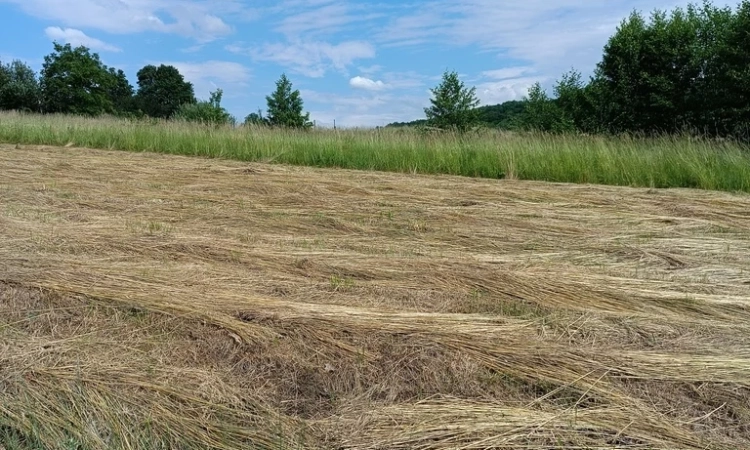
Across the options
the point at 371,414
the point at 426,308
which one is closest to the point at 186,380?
the point at 371,414

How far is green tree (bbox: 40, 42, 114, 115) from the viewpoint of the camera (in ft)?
148

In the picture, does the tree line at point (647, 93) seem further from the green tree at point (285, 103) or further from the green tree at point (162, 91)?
the green tree at point (162, 91)

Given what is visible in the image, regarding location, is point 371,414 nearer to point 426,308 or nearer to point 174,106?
point 426,308

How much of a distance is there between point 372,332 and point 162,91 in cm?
6942

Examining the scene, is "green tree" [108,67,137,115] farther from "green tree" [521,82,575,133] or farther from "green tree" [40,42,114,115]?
"green tree" [521,82,575,133]

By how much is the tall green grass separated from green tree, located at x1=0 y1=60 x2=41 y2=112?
123 feet

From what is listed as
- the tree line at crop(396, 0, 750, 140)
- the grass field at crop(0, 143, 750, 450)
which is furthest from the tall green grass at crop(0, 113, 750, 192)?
the tree line at crop(396, 0, 750, 140)

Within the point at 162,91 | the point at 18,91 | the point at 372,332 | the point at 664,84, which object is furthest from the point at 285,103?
the point at 162,91

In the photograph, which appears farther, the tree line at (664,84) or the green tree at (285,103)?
the green tree at (285,103)

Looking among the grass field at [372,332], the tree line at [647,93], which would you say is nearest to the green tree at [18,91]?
the tree line at [647,93]

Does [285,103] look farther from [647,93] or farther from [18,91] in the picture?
[18,91]

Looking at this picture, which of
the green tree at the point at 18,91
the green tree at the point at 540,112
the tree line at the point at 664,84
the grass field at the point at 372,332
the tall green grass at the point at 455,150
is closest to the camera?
the grass field at the point at 372,332

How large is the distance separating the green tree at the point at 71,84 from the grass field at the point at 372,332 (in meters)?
48.0

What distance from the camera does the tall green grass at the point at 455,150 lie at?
7738 mm
